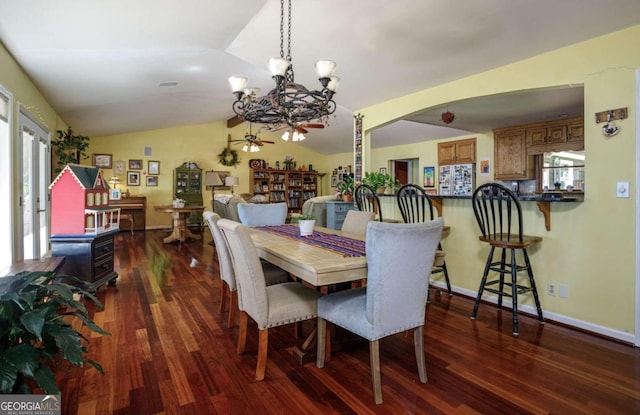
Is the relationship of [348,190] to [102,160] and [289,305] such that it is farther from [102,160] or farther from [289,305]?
[102,160]

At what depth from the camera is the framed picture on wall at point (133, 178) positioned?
8945 mm

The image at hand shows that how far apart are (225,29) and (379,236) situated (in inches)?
119

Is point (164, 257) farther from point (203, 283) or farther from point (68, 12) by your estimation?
point (68, 12)

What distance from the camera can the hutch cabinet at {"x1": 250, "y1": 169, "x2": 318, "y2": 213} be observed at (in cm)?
1055

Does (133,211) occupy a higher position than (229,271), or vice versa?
(133,211)

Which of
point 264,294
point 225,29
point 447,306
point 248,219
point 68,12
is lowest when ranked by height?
point 447,306

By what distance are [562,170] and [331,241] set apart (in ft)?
17.3

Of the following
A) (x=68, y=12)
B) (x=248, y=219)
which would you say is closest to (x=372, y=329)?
(x=248, y=219)

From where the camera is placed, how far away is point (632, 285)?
250 centimetres

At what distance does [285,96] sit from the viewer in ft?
9.30

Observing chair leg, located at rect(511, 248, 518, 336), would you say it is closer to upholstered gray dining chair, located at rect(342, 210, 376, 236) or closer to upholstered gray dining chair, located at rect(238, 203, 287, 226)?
upholstered gray dining chair, located at rect(342, 210, 376, 236)

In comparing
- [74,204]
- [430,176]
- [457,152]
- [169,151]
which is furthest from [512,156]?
[169,151]

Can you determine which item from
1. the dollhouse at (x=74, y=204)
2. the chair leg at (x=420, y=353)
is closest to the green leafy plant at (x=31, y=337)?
the chair leg at (x=420, y=353)

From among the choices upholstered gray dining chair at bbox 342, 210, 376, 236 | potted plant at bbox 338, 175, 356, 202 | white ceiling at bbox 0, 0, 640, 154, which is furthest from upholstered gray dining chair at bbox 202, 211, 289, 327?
potted plant at bbox 338, 175, 356, 202
